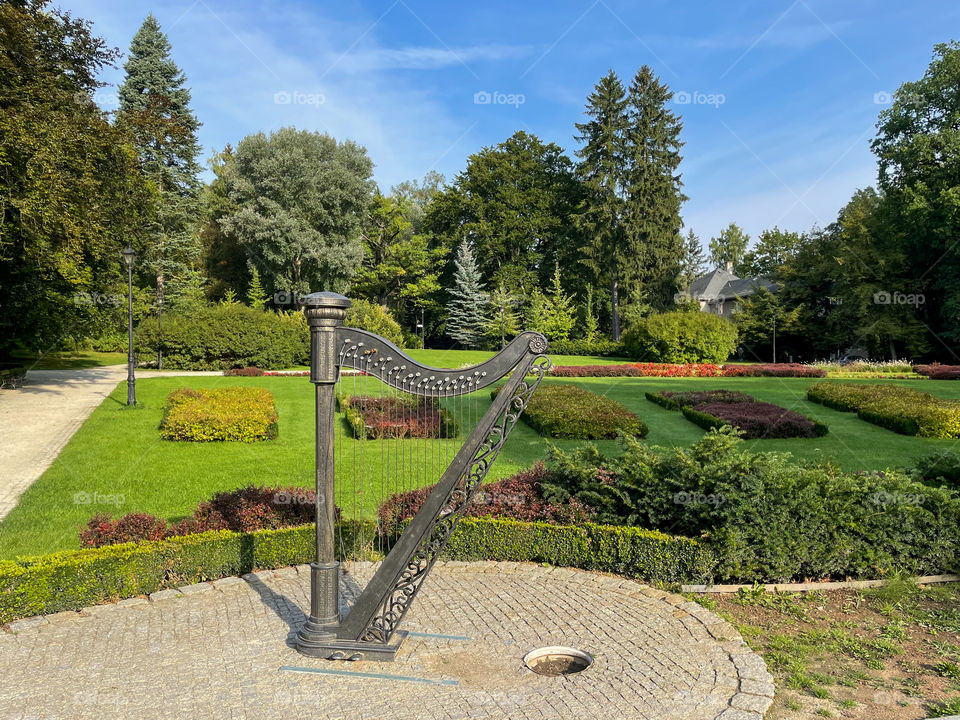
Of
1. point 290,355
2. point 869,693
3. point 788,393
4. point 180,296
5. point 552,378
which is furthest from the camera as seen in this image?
point 180,296

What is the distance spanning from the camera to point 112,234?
19016 mm

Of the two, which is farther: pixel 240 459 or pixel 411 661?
pixel 240 459

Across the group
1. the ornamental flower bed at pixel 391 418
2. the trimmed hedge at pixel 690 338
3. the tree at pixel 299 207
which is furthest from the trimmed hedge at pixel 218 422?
the tree at pixel 299 207

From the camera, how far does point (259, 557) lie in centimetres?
668

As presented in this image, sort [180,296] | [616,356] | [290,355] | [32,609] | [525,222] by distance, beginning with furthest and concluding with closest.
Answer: [525,222] < [616,356] < [180,296] < [290,355] < [32,609]

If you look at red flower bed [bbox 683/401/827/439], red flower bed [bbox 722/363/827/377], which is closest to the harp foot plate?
red flower bed [bbox 683/401/827/439]

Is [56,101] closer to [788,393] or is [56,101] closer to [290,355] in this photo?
[290,355]

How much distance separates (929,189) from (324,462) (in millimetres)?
37078

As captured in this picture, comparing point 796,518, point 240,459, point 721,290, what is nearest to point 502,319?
point 240,459

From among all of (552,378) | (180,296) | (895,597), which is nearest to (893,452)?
(895,597)

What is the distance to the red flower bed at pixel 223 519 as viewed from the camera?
6457 millimetres

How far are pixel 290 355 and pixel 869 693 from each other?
27840 mm

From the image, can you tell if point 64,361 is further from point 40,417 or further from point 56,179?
point 56,179

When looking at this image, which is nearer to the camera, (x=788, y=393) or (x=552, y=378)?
(x=788, y=393)
